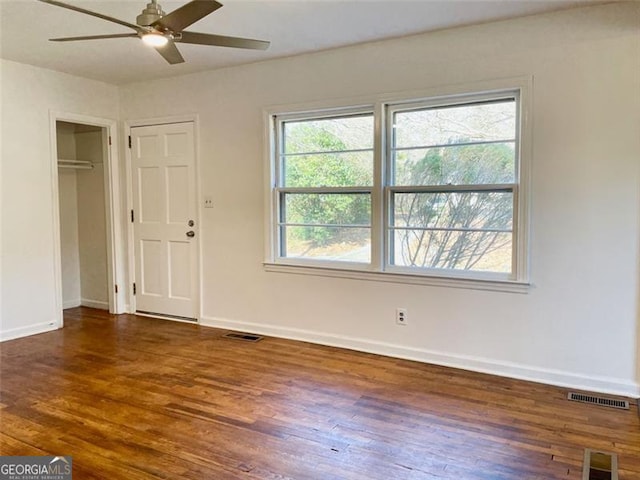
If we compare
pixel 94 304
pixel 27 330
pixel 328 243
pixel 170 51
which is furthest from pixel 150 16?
pixel 94 304

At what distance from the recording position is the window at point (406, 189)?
3.36 m

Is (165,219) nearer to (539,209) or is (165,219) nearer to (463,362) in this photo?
(463,362)

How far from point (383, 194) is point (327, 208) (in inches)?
21.8

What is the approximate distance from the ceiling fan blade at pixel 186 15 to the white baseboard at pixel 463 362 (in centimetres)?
264

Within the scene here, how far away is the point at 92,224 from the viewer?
549 centimetres

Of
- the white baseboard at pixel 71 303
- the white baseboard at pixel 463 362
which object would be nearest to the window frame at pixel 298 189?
the white baseboard at pixel 463 362

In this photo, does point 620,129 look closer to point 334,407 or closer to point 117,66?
point 334,407

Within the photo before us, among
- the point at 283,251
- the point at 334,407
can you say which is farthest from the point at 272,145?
the point at 334,407

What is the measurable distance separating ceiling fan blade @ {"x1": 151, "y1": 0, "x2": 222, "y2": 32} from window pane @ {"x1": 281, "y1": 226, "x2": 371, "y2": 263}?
2.10 metres

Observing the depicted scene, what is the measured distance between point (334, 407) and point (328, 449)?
484mm

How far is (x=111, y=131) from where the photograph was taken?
16.5 ft

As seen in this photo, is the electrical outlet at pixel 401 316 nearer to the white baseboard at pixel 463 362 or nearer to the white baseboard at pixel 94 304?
the white baseboard at pixel 463 362

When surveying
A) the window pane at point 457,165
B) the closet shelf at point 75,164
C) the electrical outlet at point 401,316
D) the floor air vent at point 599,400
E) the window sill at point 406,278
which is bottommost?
the floor air vent at point 599,400

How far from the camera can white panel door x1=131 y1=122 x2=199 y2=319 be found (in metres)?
4.72
